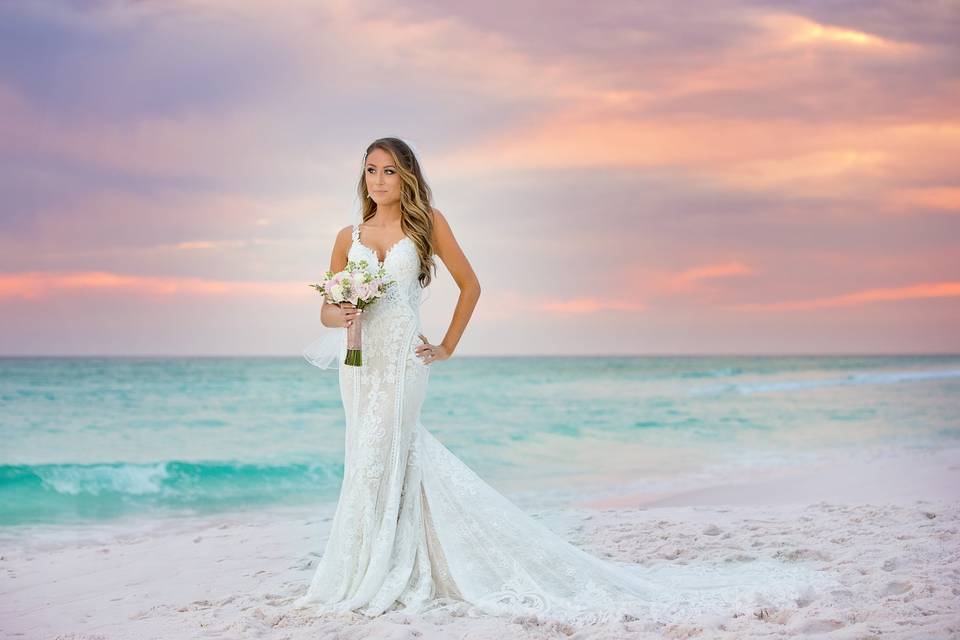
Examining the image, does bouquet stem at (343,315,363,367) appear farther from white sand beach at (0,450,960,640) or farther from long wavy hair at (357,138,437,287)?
white sand beach at (0,450,960,640)

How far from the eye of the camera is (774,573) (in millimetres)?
5113

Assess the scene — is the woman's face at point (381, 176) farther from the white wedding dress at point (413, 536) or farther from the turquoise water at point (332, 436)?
the turquoise water at point (332, 436)

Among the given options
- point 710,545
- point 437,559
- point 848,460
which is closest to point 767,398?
point 848,460

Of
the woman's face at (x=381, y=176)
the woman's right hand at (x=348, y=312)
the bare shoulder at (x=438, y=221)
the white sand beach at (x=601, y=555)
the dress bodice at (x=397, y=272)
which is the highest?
the woman's face at (x=381, y=176)

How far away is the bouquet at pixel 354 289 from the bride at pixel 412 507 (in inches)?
4.4

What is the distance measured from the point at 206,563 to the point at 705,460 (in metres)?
9.24

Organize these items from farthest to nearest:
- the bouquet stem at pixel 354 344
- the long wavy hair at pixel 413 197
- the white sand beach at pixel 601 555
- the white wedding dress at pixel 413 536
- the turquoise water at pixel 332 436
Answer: the turquoise water at pixel 332 436 → the long wavy hair at pixel 413 197 → the white wedding dress at pixel 413 536 → the bouquet stem at pixel 354 344 → the white sand beach at pixel 601 555

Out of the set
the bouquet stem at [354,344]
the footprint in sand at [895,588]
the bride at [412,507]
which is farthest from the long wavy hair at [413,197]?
the footprint in sand at [895,588]

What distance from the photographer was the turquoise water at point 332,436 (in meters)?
11.9

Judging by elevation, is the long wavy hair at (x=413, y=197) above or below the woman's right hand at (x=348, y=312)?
above

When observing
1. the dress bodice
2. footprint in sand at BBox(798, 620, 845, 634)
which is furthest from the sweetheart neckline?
footprint in sand at BBox(798, 620, 845, 634)

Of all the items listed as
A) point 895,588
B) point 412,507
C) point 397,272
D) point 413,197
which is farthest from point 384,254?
point 895,588

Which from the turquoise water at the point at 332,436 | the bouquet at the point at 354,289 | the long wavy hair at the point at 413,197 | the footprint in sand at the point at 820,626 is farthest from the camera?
the turquoise water at the point at 332,436

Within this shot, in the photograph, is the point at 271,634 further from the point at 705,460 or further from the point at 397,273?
the point at 705,460
